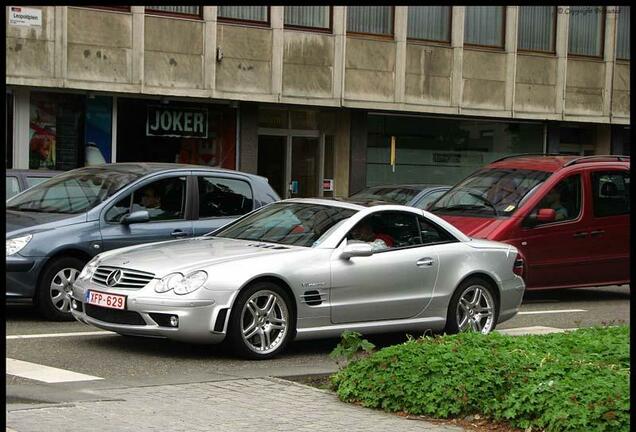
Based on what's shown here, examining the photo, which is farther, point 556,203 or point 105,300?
point 556,203

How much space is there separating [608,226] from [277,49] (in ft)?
39.6

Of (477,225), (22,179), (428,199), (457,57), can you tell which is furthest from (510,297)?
(457,57)

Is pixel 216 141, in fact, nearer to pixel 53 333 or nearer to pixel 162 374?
pixel 53 333

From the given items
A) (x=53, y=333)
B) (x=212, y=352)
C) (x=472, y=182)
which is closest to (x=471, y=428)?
(x=212, y=352)

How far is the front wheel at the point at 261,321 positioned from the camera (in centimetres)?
945

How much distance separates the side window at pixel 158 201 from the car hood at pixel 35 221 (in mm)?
491

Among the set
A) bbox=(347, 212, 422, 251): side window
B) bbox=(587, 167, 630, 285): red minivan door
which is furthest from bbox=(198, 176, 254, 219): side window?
bbox=(587, 167, 630, 285): red minivan door

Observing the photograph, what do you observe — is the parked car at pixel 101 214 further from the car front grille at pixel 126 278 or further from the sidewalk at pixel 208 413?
the sidewalk at pixel 208 413

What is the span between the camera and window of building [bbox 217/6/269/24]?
996 inches

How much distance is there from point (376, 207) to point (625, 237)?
20.9ft

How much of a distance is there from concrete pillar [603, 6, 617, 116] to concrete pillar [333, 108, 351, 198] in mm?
8591

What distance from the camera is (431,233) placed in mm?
11156

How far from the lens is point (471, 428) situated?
686 cm

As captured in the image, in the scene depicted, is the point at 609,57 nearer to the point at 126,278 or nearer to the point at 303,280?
the point at 303,280
